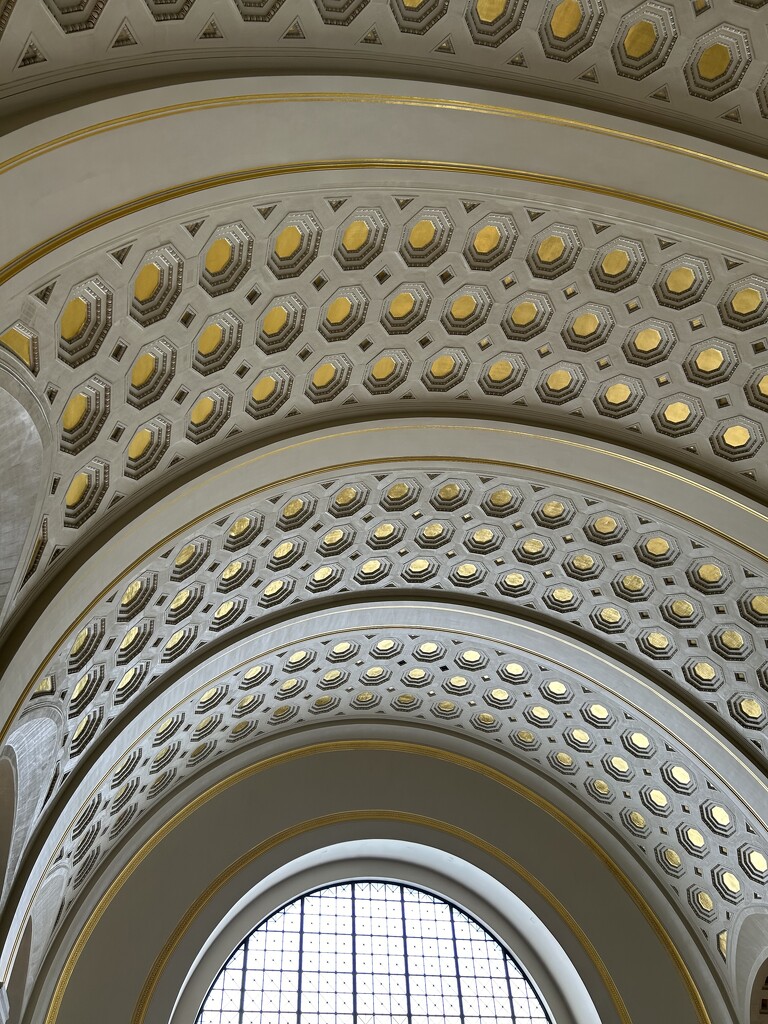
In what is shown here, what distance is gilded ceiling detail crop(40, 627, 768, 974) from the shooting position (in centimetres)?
1684

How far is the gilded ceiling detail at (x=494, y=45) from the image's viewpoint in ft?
24.2

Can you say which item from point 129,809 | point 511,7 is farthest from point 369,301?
point 129,809

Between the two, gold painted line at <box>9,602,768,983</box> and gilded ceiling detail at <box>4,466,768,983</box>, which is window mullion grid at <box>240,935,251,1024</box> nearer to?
gilded ceiling detail at <box>4,466,768,983</box>

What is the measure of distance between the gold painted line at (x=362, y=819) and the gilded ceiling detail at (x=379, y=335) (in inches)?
403

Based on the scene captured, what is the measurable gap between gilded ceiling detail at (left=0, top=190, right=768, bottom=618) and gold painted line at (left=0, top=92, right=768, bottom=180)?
1.13 meters

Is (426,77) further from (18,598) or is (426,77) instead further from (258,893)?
(258,893)

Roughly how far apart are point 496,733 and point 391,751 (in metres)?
2.40

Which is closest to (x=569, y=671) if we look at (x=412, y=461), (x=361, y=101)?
(x=412, y=461)

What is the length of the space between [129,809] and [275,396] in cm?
949

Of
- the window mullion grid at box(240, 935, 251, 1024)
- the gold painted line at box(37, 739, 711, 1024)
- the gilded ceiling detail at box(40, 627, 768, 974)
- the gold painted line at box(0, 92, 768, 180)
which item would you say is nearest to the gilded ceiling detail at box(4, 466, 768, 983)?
the gilded ceiling detail at box(40, 627, 768, 974)

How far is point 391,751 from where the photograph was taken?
20422 mm

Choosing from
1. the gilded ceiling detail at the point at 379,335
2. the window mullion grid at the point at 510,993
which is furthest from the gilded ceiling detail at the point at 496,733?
the gilded ceiling detail at the point at 379,335

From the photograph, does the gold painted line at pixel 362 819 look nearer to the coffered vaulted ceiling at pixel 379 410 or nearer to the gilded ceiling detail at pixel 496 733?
the coffered vaulted ceiling at pixel 379 410

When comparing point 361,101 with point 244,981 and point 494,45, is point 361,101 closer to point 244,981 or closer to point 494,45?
point 494,45
